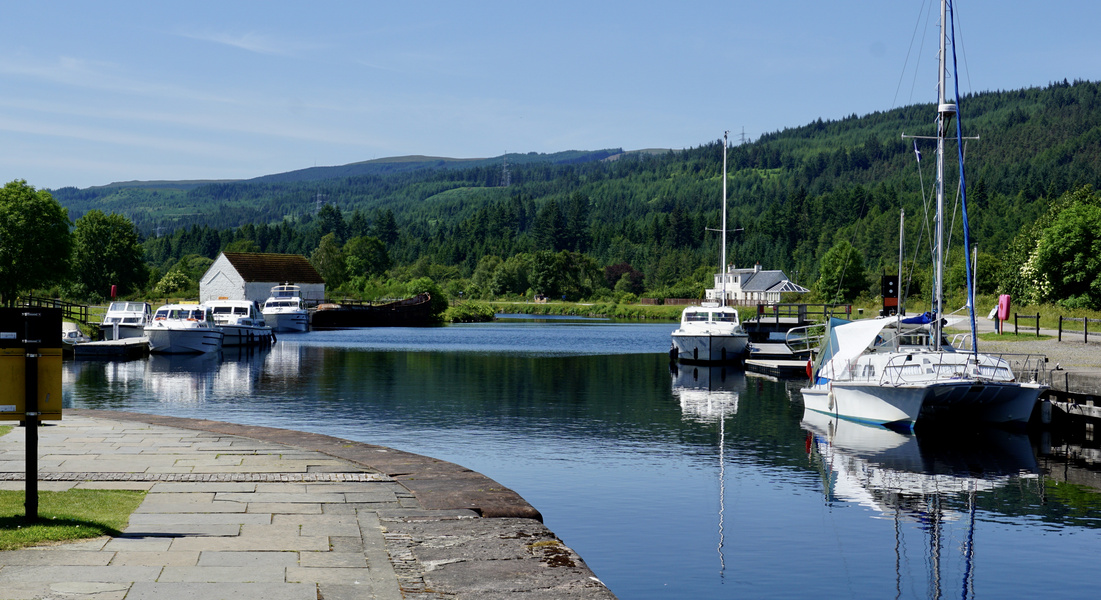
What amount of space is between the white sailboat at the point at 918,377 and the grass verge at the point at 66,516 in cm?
1985

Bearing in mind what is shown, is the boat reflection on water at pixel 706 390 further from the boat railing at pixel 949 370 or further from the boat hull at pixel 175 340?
the boat hull at pixel 175 340

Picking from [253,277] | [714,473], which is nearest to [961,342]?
[714,473]

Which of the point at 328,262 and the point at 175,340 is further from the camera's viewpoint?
the point at 328,262

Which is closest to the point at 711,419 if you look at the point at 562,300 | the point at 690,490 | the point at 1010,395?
the point at 1010,395

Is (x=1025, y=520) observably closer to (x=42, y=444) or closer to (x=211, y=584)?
(x=211, y=584)

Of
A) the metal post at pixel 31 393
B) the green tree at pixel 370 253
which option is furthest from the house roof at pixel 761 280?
the metal post at pixel 31 393

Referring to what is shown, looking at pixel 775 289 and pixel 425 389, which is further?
pixel 775 289

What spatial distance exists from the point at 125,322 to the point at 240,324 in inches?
300

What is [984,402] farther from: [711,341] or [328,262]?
[328,262]

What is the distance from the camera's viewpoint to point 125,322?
6019 centimetres

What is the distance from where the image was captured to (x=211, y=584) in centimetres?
823

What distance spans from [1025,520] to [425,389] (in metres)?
24.0

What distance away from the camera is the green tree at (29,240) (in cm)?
7369

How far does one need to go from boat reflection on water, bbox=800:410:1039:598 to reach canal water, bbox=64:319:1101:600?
6 centimetres
